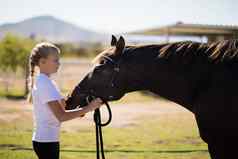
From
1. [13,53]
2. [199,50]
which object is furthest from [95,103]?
[13,53]

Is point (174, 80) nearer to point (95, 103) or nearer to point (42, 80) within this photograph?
point (95, 103)

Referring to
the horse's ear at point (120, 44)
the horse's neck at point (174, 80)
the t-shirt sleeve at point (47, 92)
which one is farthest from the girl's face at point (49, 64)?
the horse's neck at point (174, 80)

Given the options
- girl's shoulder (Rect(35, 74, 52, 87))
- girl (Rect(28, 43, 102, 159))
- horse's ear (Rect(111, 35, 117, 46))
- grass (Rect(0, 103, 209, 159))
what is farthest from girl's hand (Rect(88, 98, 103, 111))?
grass (Rect(0, 103, 209, 159))

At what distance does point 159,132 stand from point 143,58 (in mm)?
7483

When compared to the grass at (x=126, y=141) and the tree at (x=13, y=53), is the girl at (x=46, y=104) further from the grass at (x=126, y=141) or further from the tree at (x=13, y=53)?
the tree at (x=13, y=53)

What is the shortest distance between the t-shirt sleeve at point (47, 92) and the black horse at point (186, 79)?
18 cm

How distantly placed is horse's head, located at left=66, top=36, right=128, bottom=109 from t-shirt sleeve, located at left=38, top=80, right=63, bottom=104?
18 centimetres

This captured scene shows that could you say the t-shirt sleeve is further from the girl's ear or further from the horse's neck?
the horse's neck

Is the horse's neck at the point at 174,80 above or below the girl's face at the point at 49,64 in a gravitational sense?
below

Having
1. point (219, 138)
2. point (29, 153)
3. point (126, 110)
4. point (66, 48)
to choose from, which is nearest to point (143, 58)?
point (219, 138)

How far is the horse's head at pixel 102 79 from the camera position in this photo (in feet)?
13.6

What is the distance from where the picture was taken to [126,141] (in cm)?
999

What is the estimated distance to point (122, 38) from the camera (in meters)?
4.04

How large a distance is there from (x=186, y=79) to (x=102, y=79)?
75 cm
